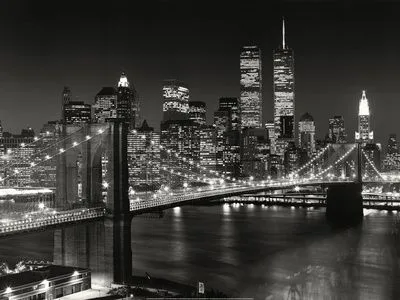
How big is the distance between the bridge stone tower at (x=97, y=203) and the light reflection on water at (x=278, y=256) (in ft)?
14.9

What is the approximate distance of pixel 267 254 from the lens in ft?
123

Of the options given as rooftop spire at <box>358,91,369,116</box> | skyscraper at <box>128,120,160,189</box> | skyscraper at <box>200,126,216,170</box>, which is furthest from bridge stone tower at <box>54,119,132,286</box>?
Result: rooftop spire at <box>358,91,369,116</box>

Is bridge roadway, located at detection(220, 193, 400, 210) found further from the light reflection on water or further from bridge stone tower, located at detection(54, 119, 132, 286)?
bridge stone tower, located at detection(54, 119, 132, 286)

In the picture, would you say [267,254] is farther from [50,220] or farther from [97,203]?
[50,220]

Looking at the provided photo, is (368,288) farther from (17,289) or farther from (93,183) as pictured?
(17,289)

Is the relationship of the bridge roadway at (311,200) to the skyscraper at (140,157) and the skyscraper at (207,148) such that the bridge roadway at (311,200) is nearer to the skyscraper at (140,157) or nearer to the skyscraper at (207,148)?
the skyscraper at (140,157)

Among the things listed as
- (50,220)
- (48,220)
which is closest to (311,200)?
(50,220)

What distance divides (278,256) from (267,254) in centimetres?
95

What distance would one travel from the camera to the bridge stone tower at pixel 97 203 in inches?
998

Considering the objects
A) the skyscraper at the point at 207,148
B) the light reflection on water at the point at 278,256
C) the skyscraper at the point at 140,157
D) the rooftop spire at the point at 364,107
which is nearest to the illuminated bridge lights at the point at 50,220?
A: the light reflection on water at the point at 278,256

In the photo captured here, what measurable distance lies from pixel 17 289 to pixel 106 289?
3.93m

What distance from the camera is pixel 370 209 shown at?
69875 millimetres

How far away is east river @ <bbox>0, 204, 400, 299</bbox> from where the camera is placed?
94.0 ft

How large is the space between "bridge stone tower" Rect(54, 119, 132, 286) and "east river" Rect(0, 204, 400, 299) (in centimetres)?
443
